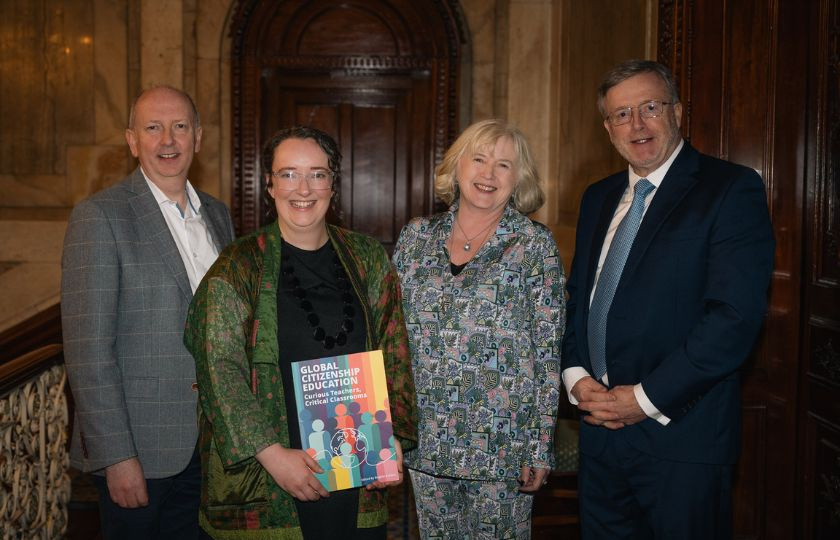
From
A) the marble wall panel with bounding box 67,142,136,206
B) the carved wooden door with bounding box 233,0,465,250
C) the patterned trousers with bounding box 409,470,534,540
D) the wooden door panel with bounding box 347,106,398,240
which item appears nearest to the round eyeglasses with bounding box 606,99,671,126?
the patterned trousers with bounding box 409,470,534,540

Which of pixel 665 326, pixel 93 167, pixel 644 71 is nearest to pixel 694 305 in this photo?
pixel 665 326

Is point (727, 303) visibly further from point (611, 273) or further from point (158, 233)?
point (158, 233)

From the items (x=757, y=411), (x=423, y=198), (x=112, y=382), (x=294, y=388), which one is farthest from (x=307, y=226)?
(x=423, y=198)

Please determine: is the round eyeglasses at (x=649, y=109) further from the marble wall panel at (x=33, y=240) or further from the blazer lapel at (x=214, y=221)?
the marble wall panel at (x=33, y=240)

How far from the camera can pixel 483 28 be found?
Answer: 5527 millimetres

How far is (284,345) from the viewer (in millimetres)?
1855

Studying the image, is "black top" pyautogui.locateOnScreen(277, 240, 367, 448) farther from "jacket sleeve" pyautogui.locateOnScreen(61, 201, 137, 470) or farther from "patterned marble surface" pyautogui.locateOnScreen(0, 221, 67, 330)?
"patterned marble surface" pyautogui.locateOnScreen(0, 221, 67, 330)

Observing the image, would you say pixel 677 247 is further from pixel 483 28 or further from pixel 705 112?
pixel 483 28

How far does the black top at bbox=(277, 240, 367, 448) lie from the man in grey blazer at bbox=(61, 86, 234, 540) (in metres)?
0.42

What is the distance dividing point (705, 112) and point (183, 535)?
257cm

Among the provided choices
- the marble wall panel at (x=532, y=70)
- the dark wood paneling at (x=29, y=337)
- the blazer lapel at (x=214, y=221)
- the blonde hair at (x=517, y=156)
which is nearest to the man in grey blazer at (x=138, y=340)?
the blazer lapel at (x=214, y=221)

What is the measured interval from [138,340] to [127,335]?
1.3 inches

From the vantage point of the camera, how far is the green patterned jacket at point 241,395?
177 cm

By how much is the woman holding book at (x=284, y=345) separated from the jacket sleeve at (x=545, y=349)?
1.45 ft
